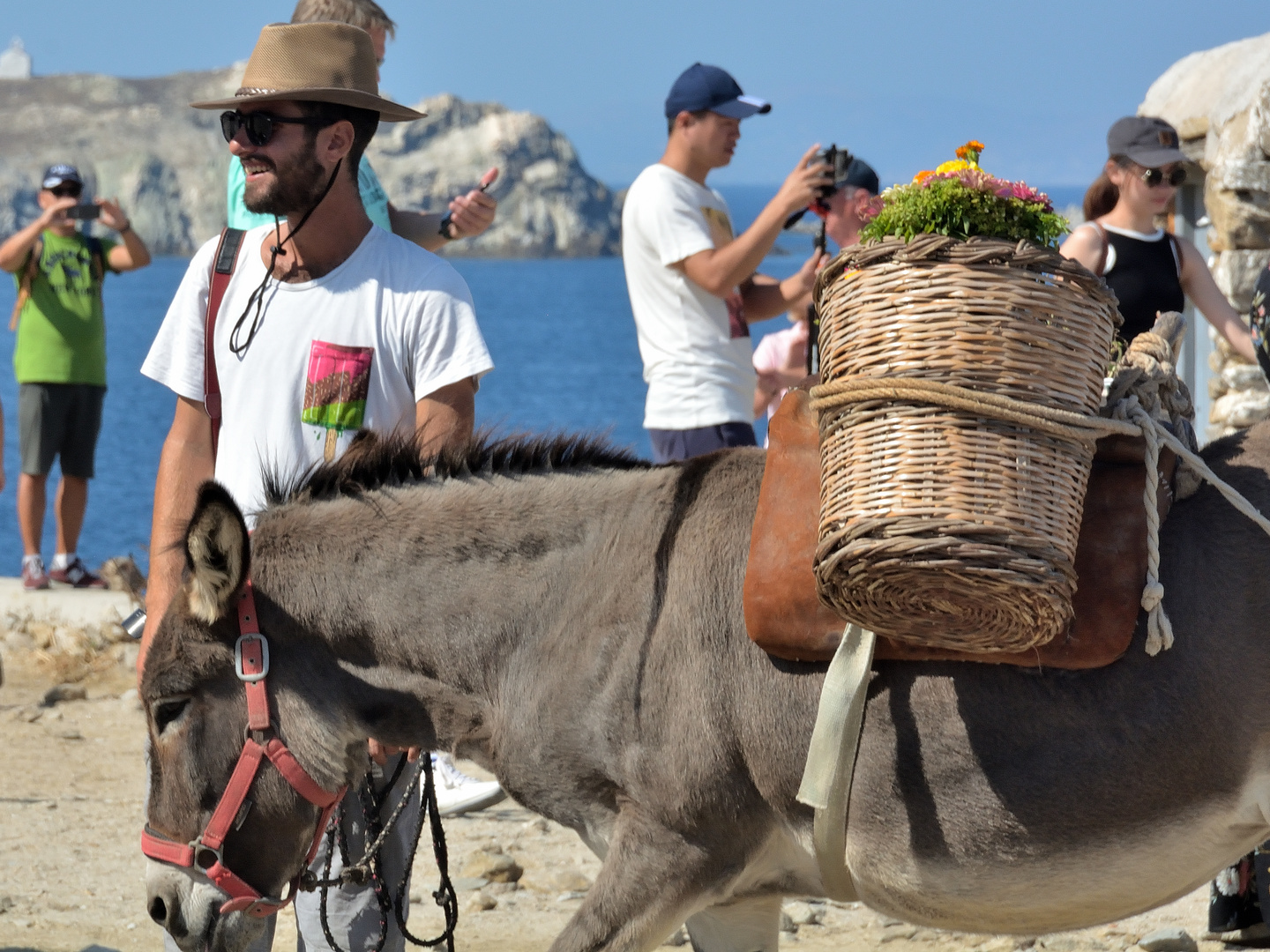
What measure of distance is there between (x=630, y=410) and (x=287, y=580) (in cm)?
3103

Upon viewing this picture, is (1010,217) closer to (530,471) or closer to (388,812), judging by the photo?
(530,471)

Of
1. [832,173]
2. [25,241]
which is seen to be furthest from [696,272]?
[25,241]

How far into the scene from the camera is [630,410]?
1334 inches

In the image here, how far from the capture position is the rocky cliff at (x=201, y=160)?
366 feet

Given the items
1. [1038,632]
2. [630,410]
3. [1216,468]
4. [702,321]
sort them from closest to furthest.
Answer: [1038,632]
[1216,468]
[702,321]
[630,410]

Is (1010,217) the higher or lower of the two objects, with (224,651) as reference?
higher

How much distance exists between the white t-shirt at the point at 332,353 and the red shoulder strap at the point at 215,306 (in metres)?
0.02

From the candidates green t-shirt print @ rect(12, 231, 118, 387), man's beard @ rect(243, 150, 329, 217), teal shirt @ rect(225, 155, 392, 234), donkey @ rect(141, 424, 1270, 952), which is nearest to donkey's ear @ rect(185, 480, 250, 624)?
donkey @ rect(141, 424, 1270, 952)

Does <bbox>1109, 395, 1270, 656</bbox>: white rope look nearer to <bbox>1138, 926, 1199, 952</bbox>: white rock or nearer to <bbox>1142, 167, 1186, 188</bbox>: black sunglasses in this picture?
<bbox>1138, 926, 1199, 952</bbox>: white rock

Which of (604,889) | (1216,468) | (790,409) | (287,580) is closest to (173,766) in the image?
(287,580)

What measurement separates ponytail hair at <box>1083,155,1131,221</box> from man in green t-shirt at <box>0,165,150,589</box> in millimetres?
5937

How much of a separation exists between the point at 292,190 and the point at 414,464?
29.1 inches

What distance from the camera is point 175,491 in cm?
341

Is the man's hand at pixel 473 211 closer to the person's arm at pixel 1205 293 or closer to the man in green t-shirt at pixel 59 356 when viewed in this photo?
the person's arm at pixel 1205 293
